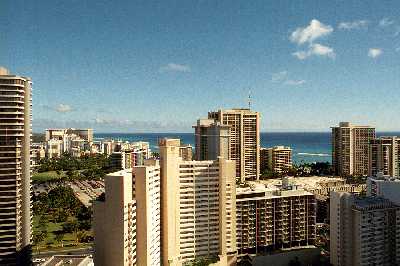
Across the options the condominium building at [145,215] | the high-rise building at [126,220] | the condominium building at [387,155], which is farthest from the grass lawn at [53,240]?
the condominium building at [387,155]

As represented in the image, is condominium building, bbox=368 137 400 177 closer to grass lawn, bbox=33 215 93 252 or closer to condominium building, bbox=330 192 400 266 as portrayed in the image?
condominium building, bbox=330 192 400 266

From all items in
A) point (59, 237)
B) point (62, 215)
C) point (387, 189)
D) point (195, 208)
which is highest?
point (387, 189)

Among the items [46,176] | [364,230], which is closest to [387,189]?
[364,230]

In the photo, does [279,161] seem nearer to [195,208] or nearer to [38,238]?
[195,208]

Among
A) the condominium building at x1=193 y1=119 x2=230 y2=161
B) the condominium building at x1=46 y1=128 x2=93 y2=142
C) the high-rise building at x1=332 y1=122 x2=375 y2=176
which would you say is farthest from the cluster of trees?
the condominium building at x1=46 y1=128 x2=93 y2=142

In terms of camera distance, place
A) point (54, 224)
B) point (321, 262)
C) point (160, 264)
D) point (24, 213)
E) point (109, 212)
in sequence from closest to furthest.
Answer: point (109, 212) < point (24, 213) < point (160, 264) < point (321, 262) < point (54, 224)

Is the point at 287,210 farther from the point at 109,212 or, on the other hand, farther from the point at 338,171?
the point at 338,171

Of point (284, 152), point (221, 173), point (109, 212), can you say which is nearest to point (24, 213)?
point (109, 212)
